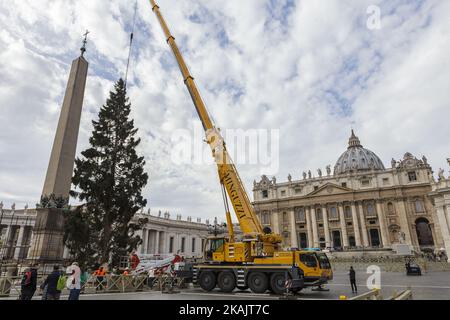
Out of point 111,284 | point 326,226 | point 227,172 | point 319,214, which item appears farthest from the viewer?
point 319,214

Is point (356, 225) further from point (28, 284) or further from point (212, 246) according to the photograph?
point (28, 284)

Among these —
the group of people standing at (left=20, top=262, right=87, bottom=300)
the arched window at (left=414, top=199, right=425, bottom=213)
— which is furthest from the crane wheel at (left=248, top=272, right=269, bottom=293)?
the arched window at (left=414, top=199, right=425, bottom=213)

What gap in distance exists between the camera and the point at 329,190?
252 feet

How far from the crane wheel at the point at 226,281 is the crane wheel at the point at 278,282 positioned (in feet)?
6.95

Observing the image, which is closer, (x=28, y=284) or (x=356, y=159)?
(x=28, y=284)

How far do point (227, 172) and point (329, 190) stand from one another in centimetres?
6566

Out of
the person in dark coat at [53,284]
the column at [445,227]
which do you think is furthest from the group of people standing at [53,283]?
the column at [445,227]

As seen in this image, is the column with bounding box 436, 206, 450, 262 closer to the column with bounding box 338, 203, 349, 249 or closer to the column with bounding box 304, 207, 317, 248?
the column with bounding box 338, 203, 349, 249

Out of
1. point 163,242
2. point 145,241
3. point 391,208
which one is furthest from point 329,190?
point 145,241

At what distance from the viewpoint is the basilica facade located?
6838cm

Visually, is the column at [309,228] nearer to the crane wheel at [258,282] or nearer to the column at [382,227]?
the column at [382,227]

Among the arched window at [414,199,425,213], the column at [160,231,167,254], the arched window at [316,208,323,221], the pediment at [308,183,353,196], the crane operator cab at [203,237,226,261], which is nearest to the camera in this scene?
the crane operator cab at [203,237,226,261]

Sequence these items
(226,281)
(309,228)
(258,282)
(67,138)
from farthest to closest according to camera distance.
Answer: (309,228)
(67,138)
(226,281)
(258,282)

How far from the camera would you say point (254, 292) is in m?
15.0
